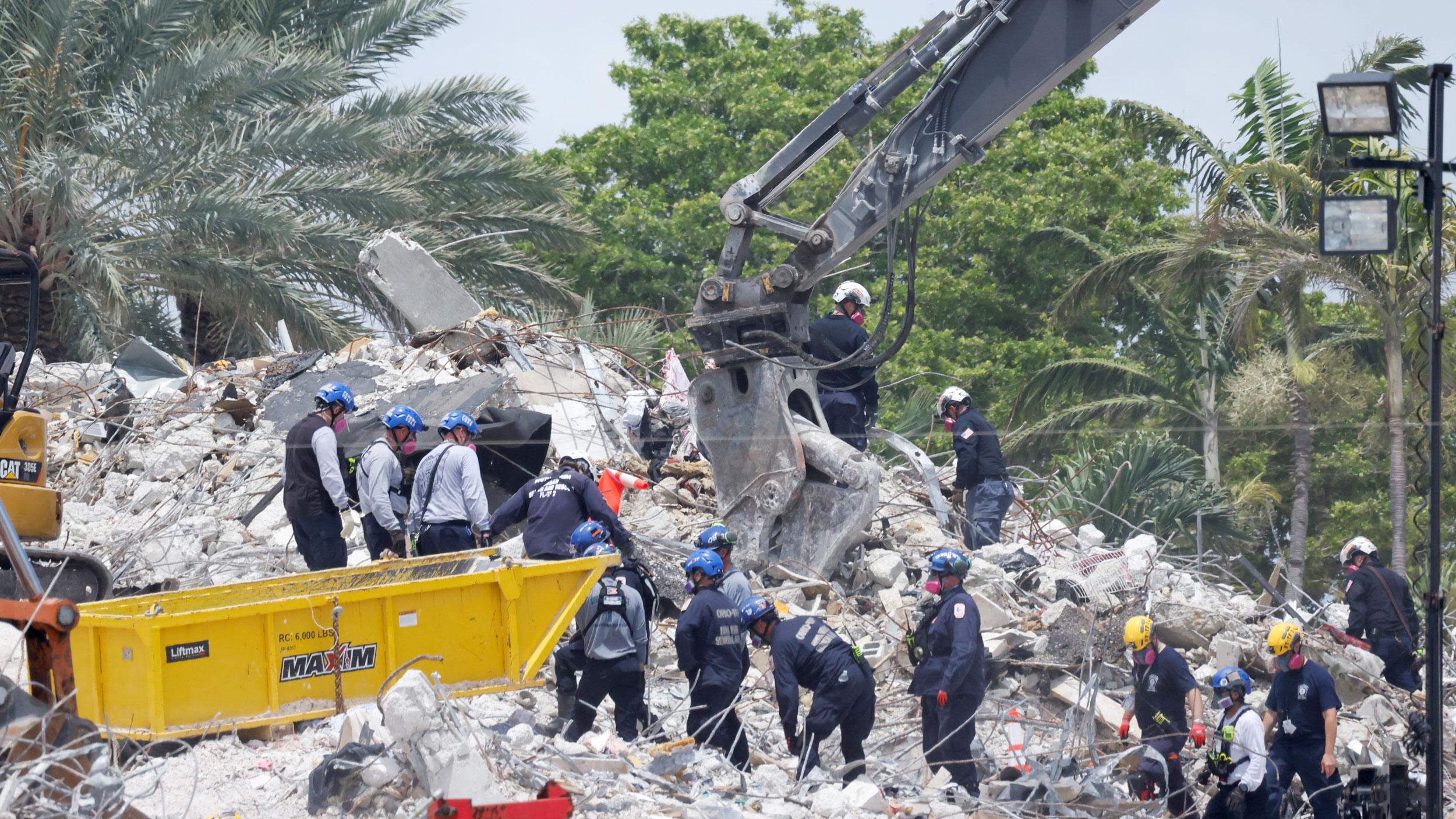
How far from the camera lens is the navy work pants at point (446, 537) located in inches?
378

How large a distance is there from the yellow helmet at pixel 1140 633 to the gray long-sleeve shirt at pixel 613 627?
9.30 feet

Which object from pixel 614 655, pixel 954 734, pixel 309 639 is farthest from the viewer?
pixel 954 734

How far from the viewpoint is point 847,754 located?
8.73 metres

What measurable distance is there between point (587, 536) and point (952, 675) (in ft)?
6.98

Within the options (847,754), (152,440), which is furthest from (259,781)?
(152,440)

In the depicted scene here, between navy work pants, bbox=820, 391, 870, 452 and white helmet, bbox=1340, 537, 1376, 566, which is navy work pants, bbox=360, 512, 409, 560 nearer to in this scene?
navy work pants, bbox=820, 391, 870, 452

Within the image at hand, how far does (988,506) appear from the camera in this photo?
1176 cm

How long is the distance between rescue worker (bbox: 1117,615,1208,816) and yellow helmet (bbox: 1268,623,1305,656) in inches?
19.9

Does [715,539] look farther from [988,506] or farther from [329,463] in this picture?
[988,506]

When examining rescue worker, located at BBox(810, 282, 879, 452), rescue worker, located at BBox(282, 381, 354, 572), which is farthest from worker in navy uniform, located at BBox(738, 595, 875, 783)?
rescue worker, located at BBox(810, 282, 879, 452)

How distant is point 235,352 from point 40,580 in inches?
424

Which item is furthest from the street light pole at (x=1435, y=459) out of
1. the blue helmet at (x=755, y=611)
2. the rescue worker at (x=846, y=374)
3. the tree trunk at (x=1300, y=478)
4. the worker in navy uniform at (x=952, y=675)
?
Answer: the tree trunk at (x=1300, y=478)

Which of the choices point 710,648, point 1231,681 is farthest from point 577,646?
point 1231,681

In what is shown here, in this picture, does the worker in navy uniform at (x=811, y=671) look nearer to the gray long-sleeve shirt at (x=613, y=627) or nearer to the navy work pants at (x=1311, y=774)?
the gray long-sleeve shirt at (x=613, y=627)
